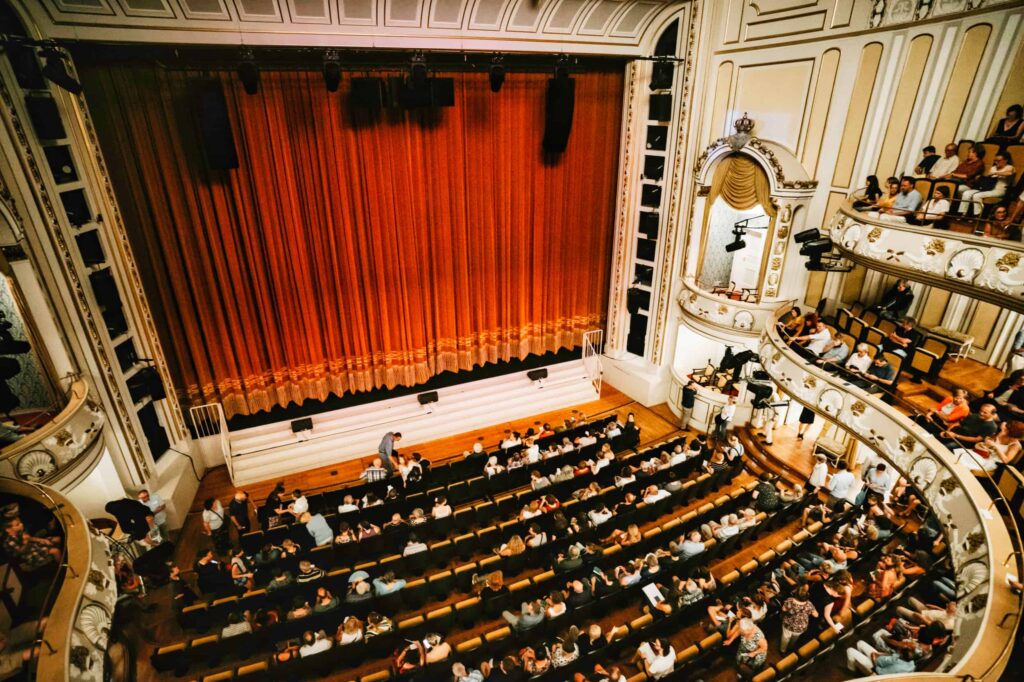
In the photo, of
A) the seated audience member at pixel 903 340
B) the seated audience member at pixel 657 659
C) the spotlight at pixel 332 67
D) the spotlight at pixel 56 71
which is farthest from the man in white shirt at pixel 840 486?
the spotlight at pixel 56 71

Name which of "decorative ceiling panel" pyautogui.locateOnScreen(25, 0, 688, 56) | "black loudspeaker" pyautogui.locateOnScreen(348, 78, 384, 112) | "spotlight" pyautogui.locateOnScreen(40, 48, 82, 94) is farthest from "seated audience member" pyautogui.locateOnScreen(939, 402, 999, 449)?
"spotlight" pyautogui.locateOnScreen(40, 48, 82, 94)

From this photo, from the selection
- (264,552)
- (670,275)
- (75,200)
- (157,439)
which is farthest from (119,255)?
(670,275)

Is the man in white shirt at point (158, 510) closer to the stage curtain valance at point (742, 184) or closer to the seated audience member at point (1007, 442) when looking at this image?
the seated audience member at point (1007, 442)

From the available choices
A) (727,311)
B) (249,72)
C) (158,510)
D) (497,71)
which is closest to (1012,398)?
(727,311)

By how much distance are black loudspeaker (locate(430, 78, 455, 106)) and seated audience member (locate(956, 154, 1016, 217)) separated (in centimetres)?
781

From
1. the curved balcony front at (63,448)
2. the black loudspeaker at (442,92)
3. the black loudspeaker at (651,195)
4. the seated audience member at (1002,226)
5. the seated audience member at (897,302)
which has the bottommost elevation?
the curved balcony front at (63,448)

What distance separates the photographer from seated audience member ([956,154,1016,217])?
6.29m

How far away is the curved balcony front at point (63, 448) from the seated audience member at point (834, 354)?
10.5 meters

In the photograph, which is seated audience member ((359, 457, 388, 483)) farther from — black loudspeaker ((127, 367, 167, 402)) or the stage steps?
black loudspeaker ((127, 367, 167, 402))

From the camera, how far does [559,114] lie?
34.1 feet

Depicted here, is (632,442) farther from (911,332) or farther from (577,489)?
(911,332)

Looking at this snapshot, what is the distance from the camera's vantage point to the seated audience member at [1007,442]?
5852 mm

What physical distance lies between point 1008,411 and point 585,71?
9005mm

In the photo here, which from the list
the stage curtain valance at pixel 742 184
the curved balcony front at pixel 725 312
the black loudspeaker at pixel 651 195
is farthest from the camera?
the black loudspeaker at pixel 651 195
